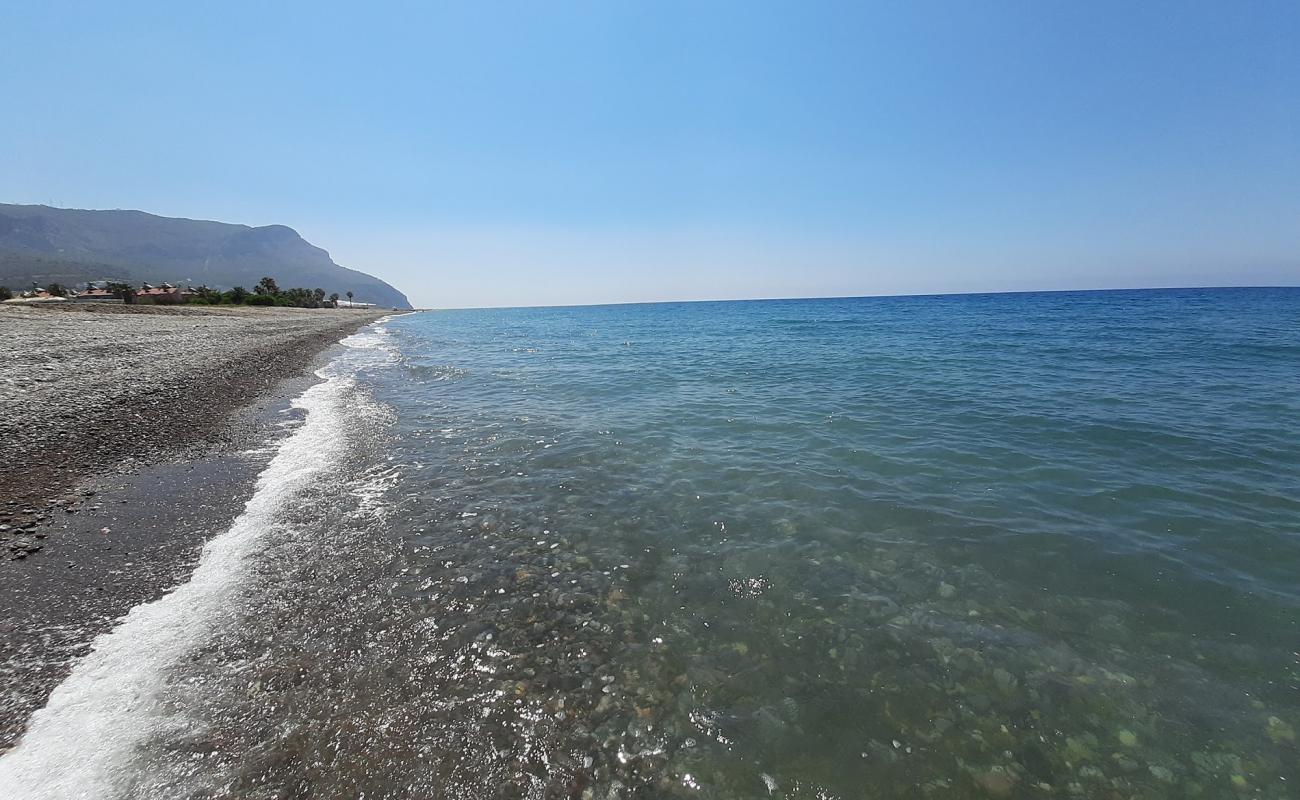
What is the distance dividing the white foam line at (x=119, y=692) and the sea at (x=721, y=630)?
0.09ft

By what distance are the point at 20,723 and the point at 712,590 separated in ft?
21.6

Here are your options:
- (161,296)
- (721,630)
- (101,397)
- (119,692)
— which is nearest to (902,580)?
(721,630)

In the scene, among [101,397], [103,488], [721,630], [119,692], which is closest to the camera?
[119,692]

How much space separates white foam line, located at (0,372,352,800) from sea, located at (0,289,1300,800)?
0.03 meters

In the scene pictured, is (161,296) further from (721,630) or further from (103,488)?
(721,630)

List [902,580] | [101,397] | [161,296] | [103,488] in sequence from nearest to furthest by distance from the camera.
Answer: [902,580] → [103,488] → [101,397] → [161,296]

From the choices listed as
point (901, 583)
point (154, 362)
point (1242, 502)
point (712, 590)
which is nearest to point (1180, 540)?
point (1242, 502)

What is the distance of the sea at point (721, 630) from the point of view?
3818mm

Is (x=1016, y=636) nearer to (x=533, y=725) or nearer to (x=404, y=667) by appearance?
(x=533, y=725)

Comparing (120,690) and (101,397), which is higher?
(101,397)

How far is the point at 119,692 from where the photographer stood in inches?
169

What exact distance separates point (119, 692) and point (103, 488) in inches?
246

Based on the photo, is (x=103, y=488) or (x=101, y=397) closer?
(x=103, y=488)

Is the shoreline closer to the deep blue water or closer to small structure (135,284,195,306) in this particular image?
the deep blue water
